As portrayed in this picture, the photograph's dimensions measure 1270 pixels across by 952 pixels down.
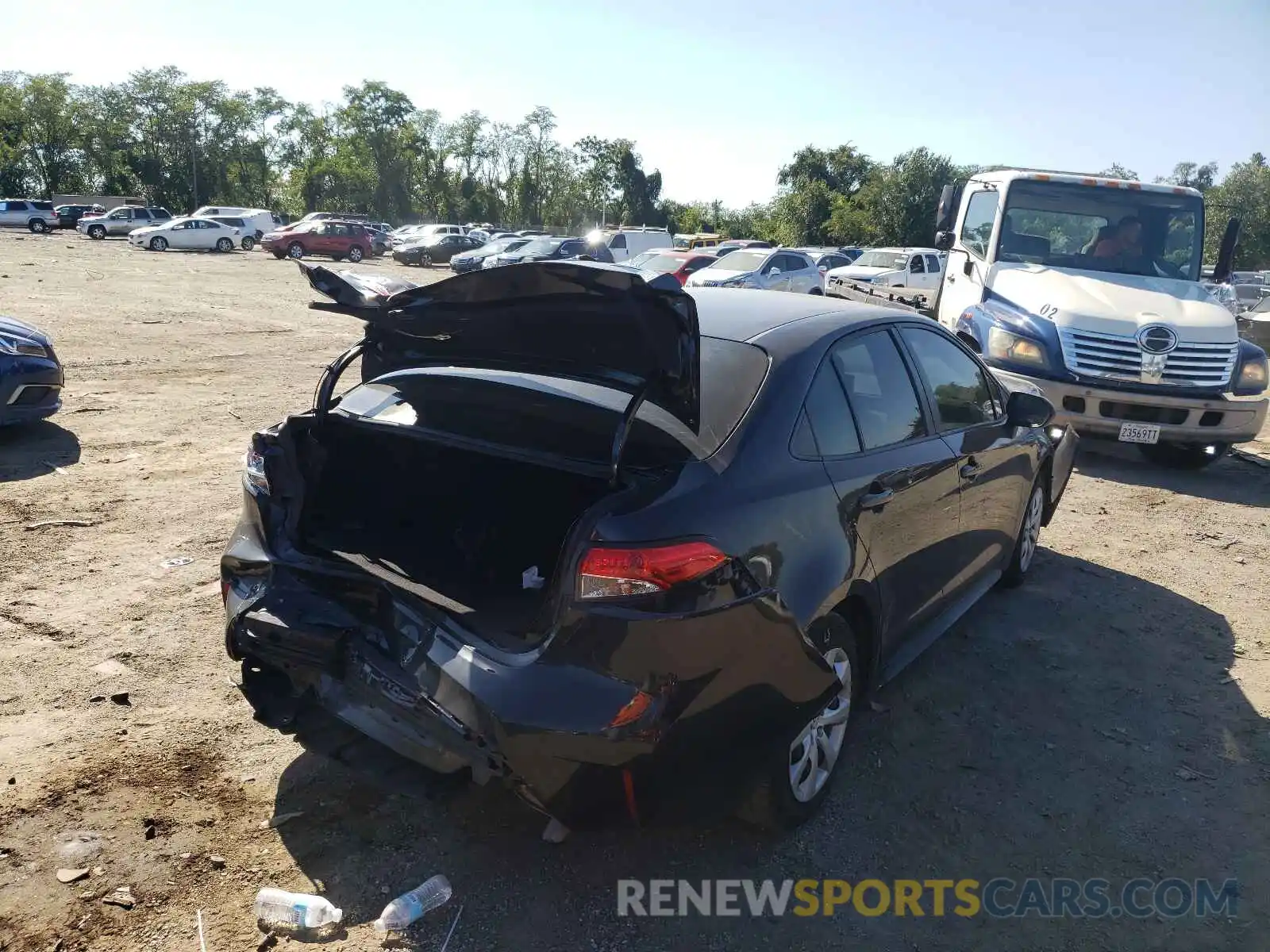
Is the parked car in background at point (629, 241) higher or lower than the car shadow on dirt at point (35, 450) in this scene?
higher

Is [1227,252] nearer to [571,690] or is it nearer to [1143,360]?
[1143,360]

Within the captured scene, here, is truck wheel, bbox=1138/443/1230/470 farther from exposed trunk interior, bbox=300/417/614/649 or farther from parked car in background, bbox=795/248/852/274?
parked car in background, bbox=795/248/852/274

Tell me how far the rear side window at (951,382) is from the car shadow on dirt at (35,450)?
5.95 meters

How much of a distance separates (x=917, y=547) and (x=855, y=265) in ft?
76.4

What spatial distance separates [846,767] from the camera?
3.44m

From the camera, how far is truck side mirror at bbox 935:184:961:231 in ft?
30.4

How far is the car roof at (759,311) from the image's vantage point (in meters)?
3.42

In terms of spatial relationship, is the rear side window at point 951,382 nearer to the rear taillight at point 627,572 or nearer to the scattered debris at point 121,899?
the rear taillight at point 627,572

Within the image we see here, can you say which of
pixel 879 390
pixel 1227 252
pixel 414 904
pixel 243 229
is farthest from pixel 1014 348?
pixel 243 229

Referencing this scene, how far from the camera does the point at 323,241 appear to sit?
130ft

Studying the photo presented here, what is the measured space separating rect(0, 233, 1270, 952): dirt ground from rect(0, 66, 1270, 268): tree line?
2266 inches

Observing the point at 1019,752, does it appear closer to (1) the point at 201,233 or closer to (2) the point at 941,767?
(2) the point at 941,767

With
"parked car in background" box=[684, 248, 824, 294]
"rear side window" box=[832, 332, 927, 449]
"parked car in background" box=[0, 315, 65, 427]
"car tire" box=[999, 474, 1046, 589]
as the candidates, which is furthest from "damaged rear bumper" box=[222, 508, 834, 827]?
"parked car in background" box=[684, 248, 824, 294]

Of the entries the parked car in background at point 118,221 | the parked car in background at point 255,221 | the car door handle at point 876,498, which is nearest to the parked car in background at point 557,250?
the parked car in background at point 255,221
